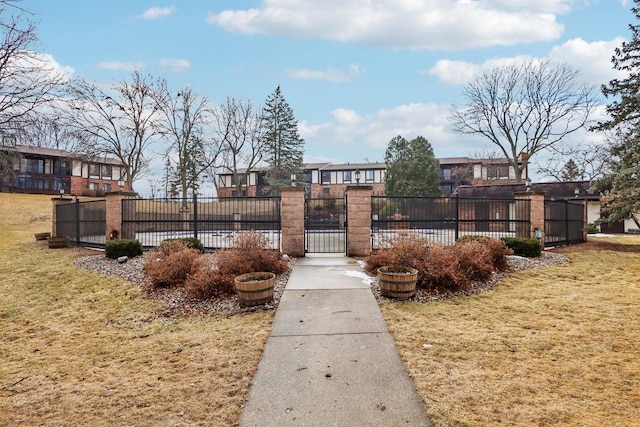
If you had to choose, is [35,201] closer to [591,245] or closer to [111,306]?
[111,306]

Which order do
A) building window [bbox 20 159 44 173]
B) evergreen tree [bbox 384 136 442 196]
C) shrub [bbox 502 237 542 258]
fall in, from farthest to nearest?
building window [bbox 20 159 44 173]
evergreen tree [bbox 384 136 442 196]
shrub [bbox 502 237 542 258]

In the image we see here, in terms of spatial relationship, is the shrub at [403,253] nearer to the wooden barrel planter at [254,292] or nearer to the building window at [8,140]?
the wooden barrel planter at [254,292]

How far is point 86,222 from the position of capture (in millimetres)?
13977

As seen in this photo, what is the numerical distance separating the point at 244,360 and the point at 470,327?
3399mm

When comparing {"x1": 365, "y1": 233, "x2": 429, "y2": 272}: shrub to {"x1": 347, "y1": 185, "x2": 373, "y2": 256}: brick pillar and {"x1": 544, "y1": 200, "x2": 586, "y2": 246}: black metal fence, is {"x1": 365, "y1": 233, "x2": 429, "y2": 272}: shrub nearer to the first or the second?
{"x1": 347, "y1": 185, "x2": 373, "y2": 256}: brick pillar

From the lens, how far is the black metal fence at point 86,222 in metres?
13.5

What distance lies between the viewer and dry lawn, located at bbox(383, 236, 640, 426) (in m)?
3.16

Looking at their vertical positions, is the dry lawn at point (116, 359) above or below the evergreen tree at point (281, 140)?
below

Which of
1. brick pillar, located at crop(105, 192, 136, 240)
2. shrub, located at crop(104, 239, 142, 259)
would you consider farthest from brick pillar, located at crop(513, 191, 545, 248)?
brick pillar, located at crop(105, 192, 136, 240)

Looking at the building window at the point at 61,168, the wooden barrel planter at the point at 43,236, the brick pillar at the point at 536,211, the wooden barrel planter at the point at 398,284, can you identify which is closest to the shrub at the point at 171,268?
the wooden barrel planter at the point at 398,284

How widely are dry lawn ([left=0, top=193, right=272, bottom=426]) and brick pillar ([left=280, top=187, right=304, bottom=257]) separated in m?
4.31

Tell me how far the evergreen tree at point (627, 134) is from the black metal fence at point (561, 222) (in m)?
1.23

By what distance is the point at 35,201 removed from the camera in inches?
1241

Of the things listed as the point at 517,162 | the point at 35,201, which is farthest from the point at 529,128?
the point at 35,201
